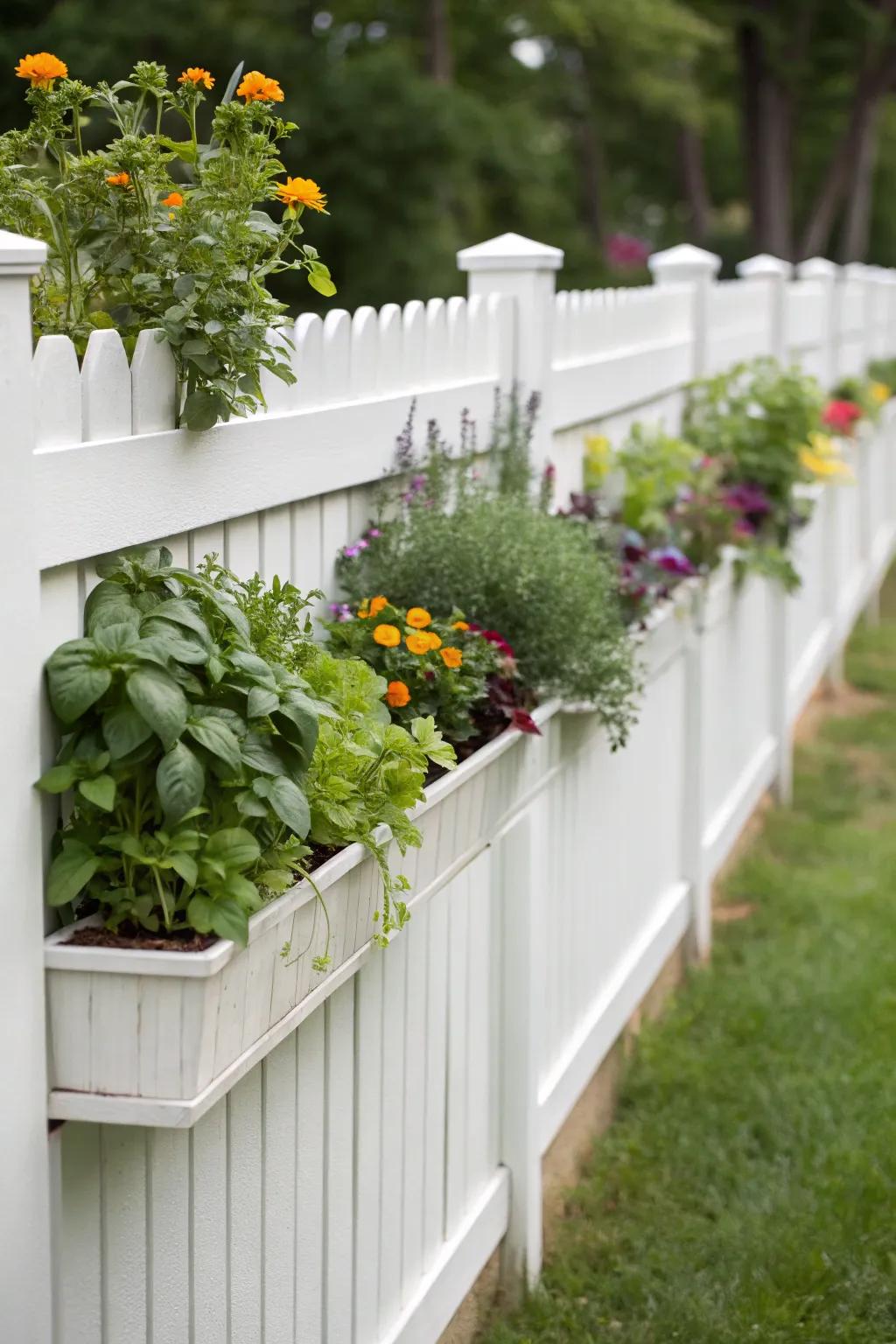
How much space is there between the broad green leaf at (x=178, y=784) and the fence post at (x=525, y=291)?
2.10 m

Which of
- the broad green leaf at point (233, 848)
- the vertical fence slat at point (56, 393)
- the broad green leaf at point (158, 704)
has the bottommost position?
the broad green leaf at point (233, 848)

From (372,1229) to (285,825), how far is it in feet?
3.31

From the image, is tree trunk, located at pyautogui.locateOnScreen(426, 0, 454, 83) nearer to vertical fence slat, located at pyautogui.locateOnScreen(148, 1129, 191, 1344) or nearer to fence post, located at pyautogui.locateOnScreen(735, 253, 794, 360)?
fence post, located at pyautogui.locateOnScreen(735, 253, 794, 360)

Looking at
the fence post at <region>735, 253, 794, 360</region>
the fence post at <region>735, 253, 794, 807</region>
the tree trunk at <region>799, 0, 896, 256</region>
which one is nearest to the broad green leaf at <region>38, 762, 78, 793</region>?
the fence post at <region>735, 253, 794, 807</region>

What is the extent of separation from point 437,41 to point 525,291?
47.5 feet

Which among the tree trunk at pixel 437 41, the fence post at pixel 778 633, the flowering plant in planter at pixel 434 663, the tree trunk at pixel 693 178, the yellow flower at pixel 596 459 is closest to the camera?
the flowering plant in planter at pixel 434 663

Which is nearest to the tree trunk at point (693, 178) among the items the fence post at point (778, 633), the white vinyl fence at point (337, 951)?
the fence post at point (778, 633)

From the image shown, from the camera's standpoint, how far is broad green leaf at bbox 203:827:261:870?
1876mm

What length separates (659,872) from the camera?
489 cm

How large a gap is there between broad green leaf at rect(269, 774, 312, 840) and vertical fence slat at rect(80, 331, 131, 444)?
0.48 meters

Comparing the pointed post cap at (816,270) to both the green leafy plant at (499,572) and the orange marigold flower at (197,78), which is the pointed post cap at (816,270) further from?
the orange marigold flower at (197,78)

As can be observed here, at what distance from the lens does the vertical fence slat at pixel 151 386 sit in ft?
6.86

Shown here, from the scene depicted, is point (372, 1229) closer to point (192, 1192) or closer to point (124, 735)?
point (192, 1192)

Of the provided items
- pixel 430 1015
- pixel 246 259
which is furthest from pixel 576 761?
pixel 246 259
